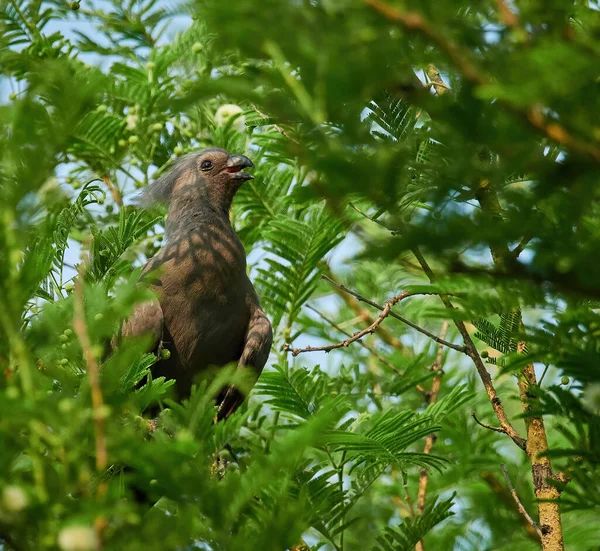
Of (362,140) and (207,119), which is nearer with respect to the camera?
(362,140)

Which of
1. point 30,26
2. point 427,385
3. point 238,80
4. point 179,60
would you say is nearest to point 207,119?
point 179,60

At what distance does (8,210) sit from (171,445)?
0.63 meters

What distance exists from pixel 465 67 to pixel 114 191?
393 centimetres

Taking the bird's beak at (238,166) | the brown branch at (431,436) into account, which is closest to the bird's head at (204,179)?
the bird's beak at (238,166)

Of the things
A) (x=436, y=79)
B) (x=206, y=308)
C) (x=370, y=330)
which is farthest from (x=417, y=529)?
(x=206, y=308)

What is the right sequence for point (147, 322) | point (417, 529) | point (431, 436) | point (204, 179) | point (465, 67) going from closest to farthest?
point (465, 67) < point (417, 529) < point (431, 436) < point (147, 322) < point (204, 179)

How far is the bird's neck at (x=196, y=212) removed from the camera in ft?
19.6

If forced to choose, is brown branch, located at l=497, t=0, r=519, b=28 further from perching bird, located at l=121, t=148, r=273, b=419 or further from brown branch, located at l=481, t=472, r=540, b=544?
perching bird, located at l=121, t=148, r=273, b=419

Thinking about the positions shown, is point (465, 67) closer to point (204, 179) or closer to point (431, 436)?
point (431, 436)

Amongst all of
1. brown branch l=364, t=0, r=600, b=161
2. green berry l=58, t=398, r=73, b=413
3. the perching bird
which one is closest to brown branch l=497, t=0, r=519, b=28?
brown branch l=364, t=0, r=600, b=161

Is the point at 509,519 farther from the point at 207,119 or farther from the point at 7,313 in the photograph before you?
the point at 7,313

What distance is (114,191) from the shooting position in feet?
17.9

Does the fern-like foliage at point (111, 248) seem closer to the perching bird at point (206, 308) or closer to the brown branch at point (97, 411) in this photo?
the perching bird at point (206, 308)

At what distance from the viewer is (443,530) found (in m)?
5.31
